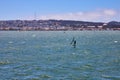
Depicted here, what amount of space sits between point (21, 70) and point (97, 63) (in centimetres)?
1214

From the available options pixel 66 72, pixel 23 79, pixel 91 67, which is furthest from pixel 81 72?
pixel 23 79

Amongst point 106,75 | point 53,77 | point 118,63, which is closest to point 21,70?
point 53,77

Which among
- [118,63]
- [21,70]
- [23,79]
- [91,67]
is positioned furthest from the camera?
[118,63]

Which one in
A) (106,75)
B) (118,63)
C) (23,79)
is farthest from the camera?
(118,63)

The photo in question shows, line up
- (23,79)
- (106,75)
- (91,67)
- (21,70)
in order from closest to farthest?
(23,79) < (106,75) < (21,70) < (91,67)

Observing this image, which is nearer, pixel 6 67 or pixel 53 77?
pixel 53 77

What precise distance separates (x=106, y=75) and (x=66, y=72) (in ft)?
15.5

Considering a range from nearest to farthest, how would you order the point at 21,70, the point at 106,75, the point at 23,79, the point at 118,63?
the point at 23,79
the point at 106,75
the point at 21,70
the point at 118,63

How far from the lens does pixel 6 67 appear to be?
46.6m

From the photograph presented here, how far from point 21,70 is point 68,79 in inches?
323

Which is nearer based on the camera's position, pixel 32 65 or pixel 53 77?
pixel 53 77

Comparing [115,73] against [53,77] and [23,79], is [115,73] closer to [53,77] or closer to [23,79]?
[53,77]

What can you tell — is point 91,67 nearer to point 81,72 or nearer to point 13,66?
point 81,72

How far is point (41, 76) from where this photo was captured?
3966cm
